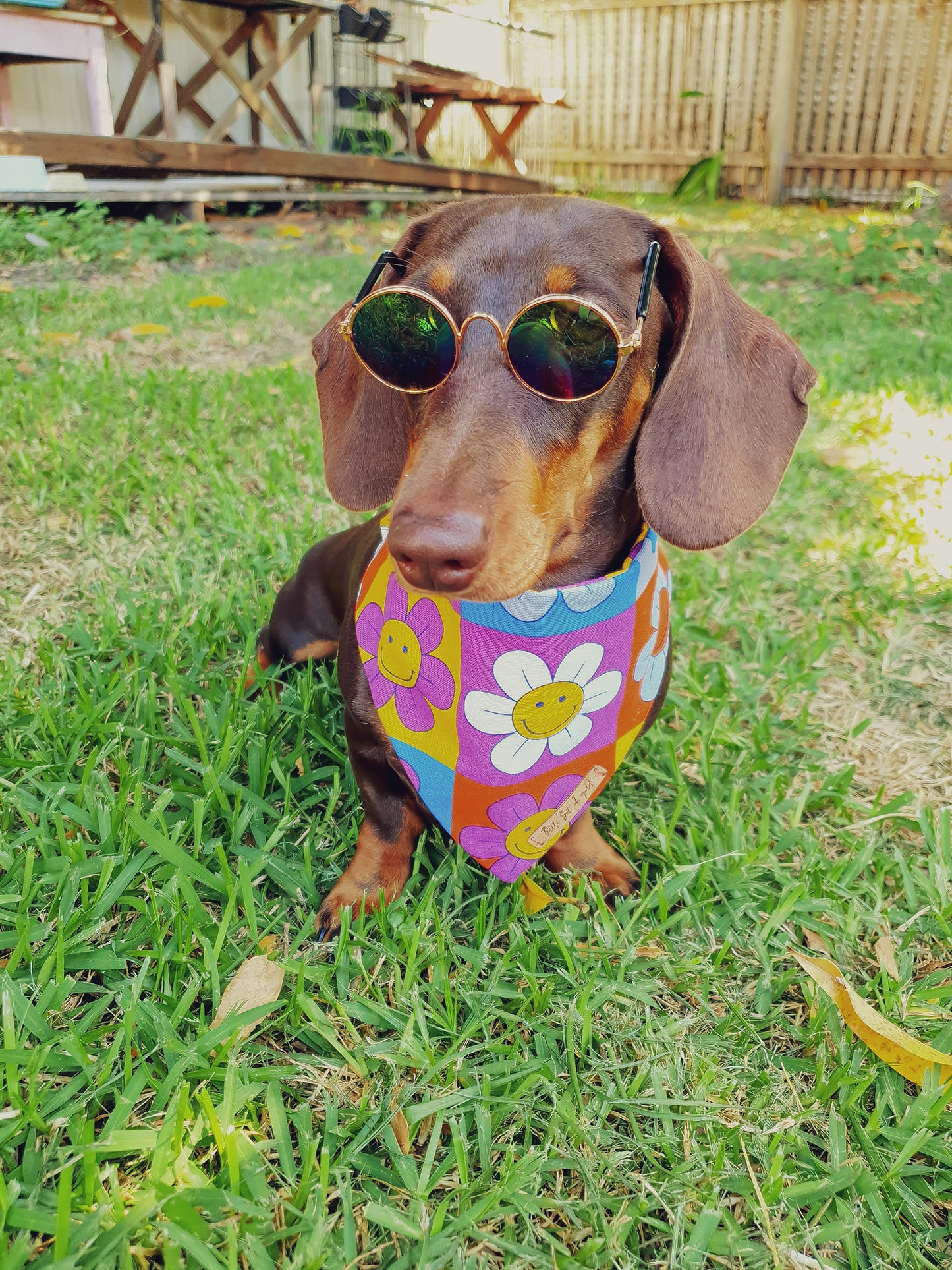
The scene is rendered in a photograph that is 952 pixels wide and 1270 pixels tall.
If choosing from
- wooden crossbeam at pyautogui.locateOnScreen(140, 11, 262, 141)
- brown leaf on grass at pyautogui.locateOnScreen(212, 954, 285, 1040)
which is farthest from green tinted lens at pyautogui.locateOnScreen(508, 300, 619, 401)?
wooden crossbeam at pyautogui.locateOnScreen(140, 11, 262, 141)

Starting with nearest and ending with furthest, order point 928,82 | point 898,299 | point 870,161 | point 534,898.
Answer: point 534,898
point 898,299
point 928,82
point 870,161

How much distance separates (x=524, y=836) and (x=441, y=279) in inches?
41.6

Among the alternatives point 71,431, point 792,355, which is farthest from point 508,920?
point 71,431

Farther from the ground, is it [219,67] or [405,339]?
[219,67]

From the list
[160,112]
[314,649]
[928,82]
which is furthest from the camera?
[928,82]

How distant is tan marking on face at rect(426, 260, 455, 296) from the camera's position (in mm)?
1626

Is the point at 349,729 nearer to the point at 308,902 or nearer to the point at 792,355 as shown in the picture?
the point at 308,902

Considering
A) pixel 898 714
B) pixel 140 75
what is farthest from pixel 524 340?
pixel 140 75

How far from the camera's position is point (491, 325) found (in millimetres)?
1573

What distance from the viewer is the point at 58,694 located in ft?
7.45

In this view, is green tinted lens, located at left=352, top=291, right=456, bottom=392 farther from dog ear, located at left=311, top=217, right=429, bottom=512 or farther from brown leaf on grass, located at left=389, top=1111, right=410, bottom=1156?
brown leaf on grass, located at left=389, top=1111, right=410, bottom=1156

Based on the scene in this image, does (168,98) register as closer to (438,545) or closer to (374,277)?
(374,277)

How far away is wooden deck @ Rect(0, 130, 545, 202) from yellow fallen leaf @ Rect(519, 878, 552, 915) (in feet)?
17.8

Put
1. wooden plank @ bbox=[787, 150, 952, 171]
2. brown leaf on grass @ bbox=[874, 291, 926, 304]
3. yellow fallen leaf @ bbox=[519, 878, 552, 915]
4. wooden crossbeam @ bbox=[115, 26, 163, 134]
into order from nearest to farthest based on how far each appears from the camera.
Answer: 1. yellow fallen leaf @ bbox=[519, 878, 552, 915]
2. brown leaf on grass @ bbox=[874, 291, 926, 304]
3. wooden crossbeam @ bbox=[115, 26, 163, 134]
4. wooden plank @ bbox=[787, 150, 952, 171]
